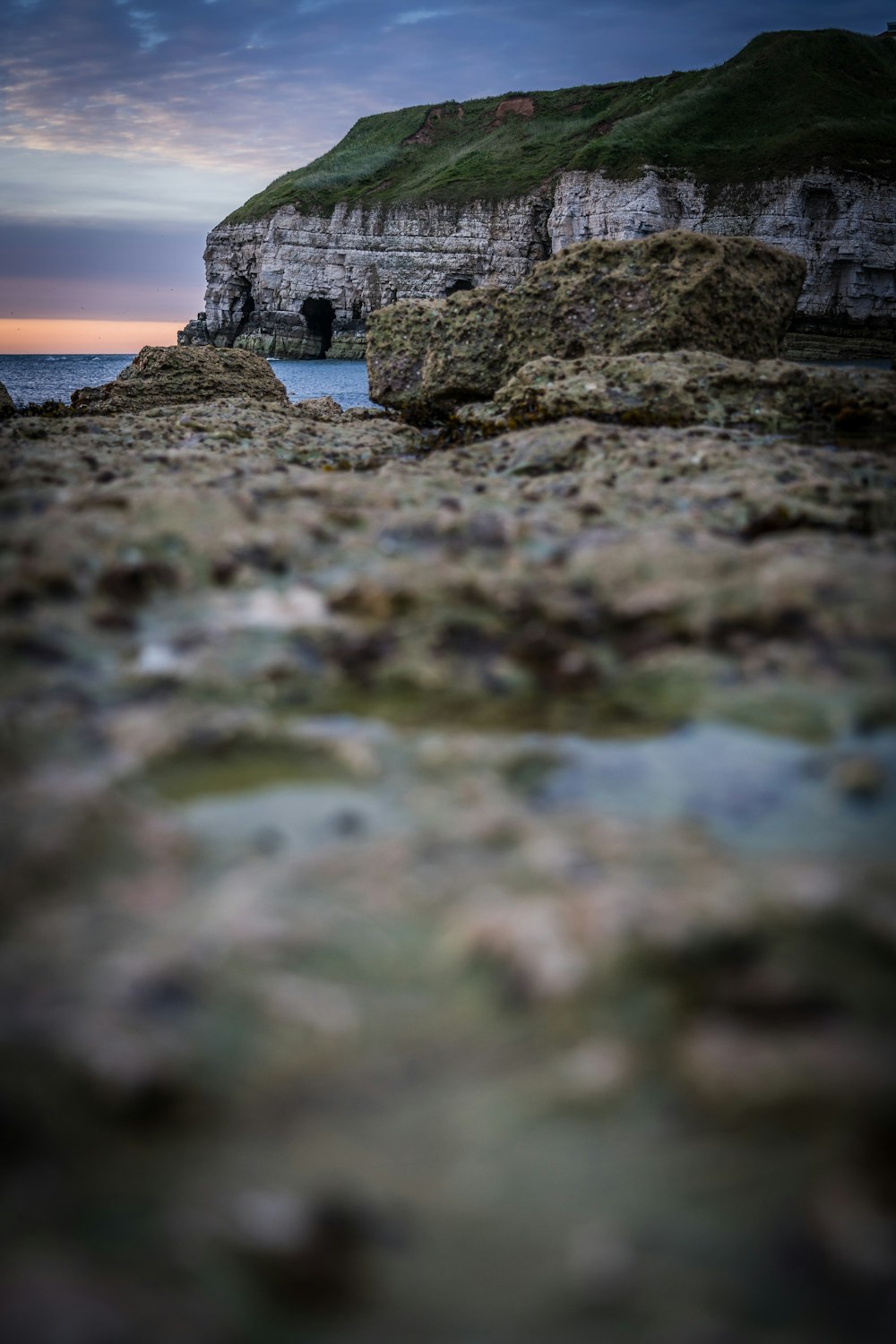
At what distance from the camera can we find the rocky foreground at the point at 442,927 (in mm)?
893

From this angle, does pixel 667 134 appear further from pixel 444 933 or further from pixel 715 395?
pixel 444 933

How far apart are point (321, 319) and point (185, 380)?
84.9 metres

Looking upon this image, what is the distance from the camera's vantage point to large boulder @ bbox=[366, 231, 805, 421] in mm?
8562

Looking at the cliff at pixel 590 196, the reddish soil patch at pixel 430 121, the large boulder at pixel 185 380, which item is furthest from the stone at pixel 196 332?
the large boulder at pixel 185 380

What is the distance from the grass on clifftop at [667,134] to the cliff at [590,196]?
0.82 ft

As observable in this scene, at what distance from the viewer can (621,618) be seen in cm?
222

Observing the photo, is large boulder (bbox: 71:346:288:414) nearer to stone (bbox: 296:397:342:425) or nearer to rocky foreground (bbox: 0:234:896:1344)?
stone (bbox: 296:397:342:425)

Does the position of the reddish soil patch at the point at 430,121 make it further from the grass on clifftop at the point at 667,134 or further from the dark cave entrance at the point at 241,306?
the dark cave entrance at the point at 241,306

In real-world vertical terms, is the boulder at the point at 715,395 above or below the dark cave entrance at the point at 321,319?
below

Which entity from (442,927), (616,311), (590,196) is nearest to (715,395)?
(616,311)

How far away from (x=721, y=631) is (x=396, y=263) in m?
90.3

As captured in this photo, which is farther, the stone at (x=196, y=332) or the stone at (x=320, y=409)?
the stone at (x=196, y=332)

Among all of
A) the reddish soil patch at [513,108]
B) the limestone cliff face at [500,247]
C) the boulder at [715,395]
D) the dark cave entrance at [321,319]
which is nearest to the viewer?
the boulder at [715,395]

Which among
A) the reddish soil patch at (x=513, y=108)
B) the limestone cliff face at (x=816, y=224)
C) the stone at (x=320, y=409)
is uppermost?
the reddish soil patch at (x=513, y=108)
